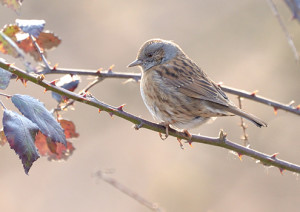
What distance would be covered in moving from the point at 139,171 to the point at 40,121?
6.45 meters

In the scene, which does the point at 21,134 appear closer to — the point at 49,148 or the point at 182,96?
the point at 49,148

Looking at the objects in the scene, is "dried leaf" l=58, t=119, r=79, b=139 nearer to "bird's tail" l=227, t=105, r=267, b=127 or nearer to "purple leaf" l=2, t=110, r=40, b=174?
"purple leaf" l=2, t=110, r=40, b=174

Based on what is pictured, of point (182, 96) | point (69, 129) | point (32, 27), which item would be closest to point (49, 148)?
point (69, 129)

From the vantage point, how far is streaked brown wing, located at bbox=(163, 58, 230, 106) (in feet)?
12.3

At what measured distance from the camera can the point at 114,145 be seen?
8.70 meters

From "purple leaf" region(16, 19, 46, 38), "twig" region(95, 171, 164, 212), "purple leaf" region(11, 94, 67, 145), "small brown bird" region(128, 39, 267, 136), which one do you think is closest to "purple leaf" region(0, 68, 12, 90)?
"purple leaf" region(11, 94, 67, 145)

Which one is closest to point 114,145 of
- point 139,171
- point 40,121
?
point 139,171

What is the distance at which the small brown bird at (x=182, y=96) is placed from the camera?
361cm

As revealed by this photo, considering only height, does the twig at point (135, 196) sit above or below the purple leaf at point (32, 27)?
below

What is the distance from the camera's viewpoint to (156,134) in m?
9.15

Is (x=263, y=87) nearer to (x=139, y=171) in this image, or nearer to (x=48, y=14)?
(x=139, y=171)

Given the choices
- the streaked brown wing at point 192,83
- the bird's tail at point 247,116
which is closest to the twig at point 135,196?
the bird's tail at point 247,116

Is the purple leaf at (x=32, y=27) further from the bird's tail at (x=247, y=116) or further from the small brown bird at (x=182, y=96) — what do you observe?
the bird's tail at (x=247, y=116)

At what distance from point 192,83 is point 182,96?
0.63 feet
